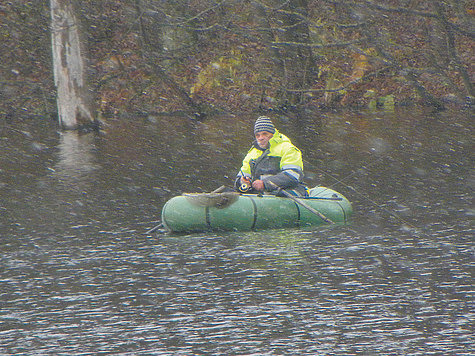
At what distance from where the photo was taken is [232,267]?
9531 mm

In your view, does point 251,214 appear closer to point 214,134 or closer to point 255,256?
point 255,256

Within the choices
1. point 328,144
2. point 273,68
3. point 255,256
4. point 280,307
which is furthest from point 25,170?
point 273,68

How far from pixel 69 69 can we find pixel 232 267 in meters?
17.4

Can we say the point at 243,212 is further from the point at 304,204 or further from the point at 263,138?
the point at 263,138

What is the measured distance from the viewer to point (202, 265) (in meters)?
9.68

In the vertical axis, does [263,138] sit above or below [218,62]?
below

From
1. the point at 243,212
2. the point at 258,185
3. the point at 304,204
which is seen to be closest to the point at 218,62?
the point at 258,185

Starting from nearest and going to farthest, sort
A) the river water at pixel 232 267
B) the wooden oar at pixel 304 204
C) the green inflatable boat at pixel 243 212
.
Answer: the river water at pixel 232 267 → the green inflatable boat at pixel 243 212 → the wooden oar at pixel 304 204

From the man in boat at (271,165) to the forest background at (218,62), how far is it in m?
18.4

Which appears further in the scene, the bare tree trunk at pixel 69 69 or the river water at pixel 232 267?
the bare tree trunk at pixel 69 69

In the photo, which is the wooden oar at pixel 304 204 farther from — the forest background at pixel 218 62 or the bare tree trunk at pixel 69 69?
the forest background at pixel 218 62

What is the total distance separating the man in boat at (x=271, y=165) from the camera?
1184 centimetres

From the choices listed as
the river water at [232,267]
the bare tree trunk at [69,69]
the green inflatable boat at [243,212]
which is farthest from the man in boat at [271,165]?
the bare tree trunk at [69,69]

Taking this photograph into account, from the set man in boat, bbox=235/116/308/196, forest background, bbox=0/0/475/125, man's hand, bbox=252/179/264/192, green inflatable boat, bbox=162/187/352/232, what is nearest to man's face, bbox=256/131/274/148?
man in boat, bbox=235/116/308/196
